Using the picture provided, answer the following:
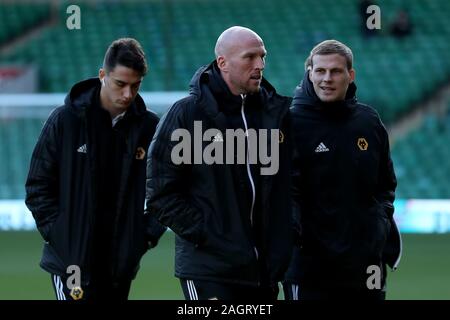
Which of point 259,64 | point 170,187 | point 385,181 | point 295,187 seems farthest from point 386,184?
point 170,187

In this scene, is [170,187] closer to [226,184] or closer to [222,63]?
[226,184]

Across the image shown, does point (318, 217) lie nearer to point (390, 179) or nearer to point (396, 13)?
point (390, 179)

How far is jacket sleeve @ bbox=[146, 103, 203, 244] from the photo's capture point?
14.5ft

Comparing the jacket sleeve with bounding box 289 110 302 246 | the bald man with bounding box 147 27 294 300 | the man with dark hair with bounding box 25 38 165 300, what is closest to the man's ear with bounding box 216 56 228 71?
the bald man with bounding box 147 27 294 300

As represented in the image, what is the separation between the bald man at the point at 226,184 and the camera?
14.6 feet

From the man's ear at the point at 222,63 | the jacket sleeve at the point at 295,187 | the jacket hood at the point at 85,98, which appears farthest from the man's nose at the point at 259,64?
the jacket hood at the point at 85,98

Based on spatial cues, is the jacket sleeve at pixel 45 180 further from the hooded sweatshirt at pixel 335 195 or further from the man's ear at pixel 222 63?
the hooded sweatshirt at pixel 335 195

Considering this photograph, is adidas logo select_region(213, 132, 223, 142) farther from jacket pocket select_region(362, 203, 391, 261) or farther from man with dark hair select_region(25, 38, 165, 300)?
jacket pocket select_region(362, 203, 391, 261)

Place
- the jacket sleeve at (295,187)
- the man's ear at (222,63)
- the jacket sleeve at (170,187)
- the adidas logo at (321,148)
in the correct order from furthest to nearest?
the adidas logo at (321,148) → the jacket sleeve at (295,187) → the man's ear at (222,63) → the jacket sleeve at (170,187)

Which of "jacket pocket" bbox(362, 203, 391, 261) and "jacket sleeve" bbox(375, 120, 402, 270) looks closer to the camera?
"jacket pocket" bbox(362, 203, 391, 261)

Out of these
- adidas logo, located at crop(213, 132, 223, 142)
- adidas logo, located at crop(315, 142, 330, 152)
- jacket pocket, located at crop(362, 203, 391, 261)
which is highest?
adidas logo, located at crop(213, 132, 223, 142)

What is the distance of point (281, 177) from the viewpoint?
4559 mm

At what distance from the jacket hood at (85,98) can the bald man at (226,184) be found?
61cm
